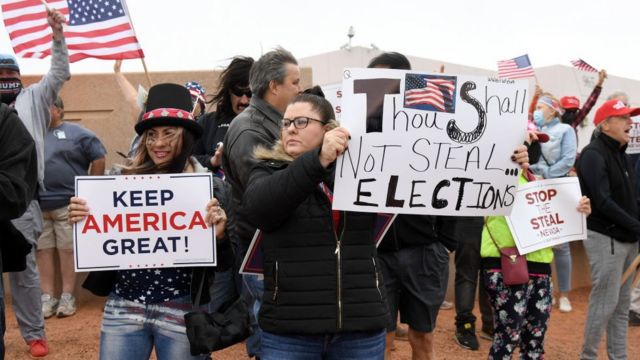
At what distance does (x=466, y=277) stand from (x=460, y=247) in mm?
341

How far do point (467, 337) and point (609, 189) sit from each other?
2100 mm

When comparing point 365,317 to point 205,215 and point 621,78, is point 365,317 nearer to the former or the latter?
point 205,215

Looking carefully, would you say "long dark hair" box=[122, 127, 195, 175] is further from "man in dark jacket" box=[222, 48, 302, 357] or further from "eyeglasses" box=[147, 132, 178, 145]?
"man in dark jacket" box=[222, 48, 302, 357]

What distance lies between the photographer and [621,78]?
1948cm

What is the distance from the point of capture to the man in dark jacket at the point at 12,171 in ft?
9.62

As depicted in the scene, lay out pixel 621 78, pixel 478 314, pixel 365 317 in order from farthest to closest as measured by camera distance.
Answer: pixel 621 78 < pixel 478 314 < pixel 365 317

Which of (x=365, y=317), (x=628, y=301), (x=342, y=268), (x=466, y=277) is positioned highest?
(x=342, y=268)

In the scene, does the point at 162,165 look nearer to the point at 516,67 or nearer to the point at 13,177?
the point at 13,177

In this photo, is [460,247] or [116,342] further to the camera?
[460,247]

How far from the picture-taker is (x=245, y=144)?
143 inches

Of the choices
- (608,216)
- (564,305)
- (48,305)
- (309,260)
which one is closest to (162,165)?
(309,260)

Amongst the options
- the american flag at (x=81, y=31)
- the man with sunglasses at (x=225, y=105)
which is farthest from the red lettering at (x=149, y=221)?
the american flag at (x=81, y=31)

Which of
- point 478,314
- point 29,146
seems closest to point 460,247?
point 478,314

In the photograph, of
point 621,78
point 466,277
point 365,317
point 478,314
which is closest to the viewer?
point 365,317
